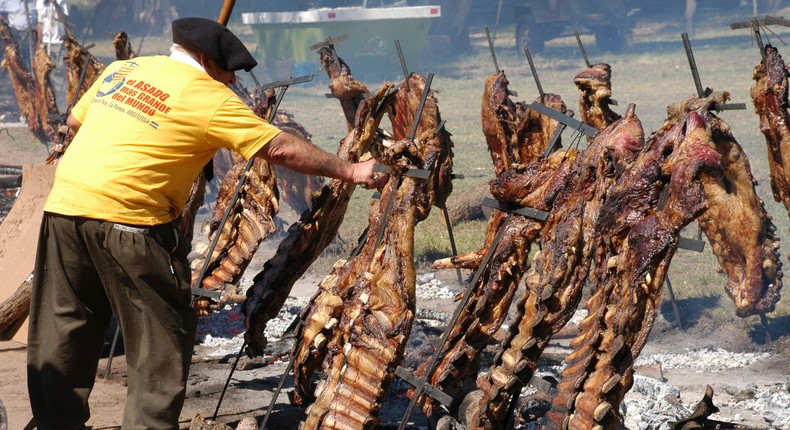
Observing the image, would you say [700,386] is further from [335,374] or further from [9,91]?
[9,91]

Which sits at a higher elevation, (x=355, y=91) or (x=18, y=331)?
(x=355, y=91)

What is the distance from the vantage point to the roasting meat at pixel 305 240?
642 centimetres

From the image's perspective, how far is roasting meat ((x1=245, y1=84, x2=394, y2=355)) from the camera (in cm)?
642

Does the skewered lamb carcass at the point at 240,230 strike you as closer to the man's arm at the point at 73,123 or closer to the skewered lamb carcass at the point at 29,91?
the man's arm at the point at 73,123

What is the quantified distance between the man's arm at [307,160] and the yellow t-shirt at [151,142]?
0.06 m

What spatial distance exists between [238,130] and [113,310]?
3.78 feet

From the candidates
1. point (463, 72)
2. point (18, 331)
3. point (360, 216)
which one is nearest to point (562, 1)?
point (463, 72)

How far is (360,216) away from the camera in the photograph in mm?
13703

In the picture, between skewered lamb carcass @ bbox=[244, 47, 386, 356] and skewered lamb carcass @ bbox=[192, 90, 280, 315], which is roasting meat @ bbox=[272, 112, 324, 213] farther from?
skewered lamb carcass @ bbox=[244, 47, 386, 356]

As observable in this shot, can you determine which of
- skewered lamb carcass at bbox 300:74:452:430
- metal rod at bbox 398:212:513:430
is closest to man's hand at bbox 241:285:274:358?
skewered lamb carcass at bbox 300:74:452:430

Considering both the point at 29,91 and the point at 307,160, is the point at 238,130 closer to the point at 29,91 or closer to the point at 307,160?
the point at 307,160

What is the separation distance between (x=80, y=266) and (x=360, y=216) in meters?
8.99

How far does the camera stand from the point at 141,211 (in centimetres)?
466

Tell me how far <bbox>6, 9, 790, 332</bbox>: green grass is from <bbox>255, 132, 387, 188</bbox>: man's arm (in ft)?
17.0
